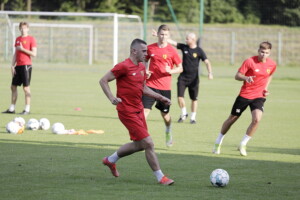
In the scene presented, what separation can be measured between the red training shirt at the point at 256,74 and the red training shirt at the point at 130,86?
327 cm

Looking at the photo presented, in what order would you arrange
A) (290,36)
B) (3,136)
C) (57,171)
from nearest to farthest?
(57,171), (3,136), (290,36)

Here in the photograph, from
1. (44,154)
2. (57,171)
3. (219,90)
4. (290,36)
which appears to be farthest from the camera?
(290,36)

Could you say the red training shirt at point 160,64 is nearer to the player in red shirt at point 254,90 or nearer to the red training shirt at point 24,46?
the player in red shirt at point 254,90

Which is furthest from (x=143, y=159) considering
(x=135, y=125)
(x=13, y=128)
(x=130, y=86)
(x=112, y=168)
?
(x=13, y=128)

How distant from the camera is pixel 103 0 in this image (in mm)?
58688

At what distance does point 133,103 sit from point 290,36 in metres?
43.0

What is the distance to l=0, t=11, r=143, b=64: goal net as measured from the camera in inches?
1737

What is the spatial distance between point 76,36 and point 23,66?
28.9 meters

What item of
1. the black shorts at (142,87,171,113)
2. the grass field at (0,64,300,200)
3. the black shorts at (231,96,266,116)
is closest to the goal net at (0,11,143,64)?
the grass field at (0,64,300,200)

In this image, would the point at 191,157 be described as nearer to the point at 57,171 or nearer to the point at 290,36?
the point at 57,171

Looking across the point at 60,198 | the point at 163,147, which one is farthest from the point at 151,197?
the point at 163,147

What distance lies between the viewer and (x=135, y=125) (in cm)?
973

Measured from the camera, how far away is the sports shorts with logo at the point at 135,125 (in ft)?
31.9

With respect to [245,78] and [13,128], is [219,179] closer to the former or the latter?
[245,78]
